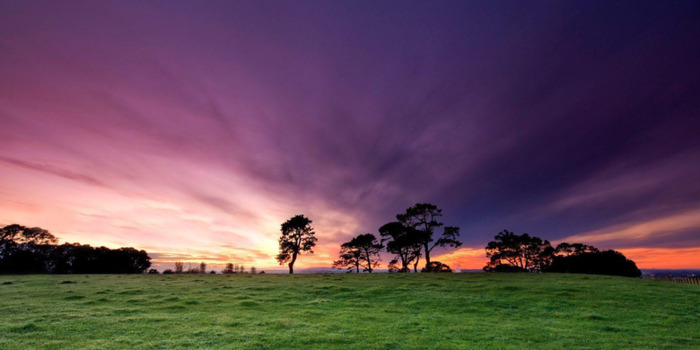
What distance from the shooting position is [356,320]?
14398 mm

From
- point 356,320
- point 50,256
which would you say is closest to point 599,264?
point 356,320

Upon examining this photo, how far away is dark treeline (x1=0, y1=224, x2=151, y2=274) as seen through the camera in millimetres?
61406

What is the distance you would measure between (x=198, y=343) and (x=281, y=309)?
7.27m

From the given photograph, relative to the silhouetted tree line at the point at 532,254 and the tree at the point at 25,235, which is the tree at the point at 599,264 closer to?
the silhouetted tree line at the point at 532,254

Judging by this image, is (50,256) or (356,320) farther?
(50,256)

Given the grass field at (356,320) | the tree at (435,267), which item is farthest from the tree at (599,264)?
the grass field at (356,320)

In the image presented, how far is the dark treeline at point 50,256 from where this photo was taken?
6141 cm

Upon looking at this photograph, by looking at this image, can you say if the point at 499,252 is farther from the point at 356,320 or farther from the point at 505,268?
the point at 356,320

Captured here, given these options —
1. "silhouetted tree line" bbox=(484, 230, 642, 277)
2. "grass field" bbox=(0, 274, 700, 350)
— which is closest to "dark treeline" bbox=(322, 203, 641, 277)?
"silhouetted tree line" bbox=(484, 230, 642, 277)

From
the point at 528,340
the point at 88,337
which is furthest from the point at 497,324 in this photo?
the point at 88,337

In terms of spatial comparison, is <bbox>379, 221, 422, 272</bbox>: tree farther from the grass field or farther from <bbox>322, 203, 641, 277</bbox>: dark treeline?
the grass field

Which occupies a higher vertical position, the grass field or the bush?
the grass field

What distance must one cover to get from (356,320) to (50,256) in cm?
8720

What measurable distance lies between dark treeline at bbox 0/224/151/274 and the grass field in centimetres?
5816
